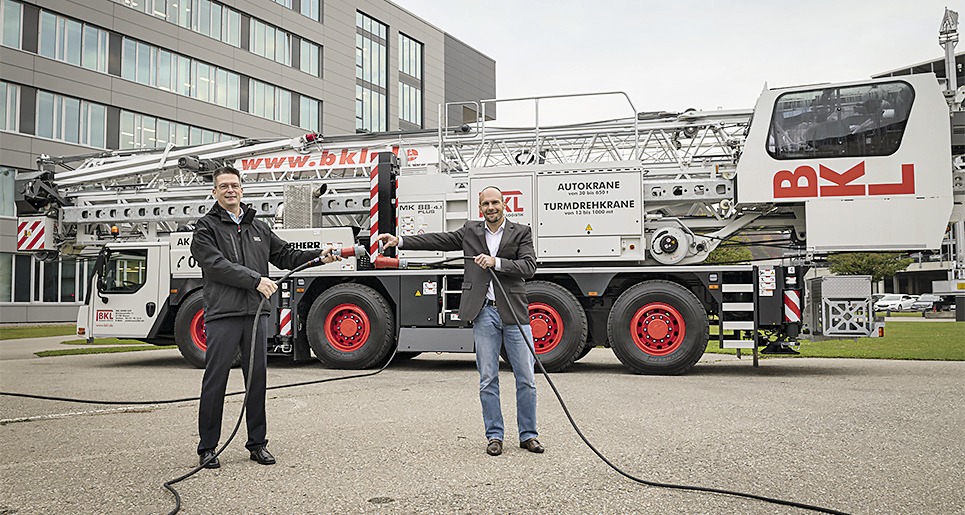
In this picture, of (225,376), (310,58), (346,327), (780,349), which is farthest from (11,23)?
(225,376)

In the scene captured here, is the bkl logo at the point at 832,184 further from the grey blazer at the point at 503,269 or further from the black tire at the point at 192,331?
the black tire at the point at 192,331

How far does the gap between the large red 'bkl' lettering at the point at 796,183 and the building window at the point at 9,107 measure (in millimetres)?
29404

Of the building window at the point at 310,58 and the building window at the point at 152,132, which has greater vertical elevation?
the building window at the point at 310,58

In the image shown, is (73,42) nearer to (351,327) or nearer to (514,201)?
(351,327)

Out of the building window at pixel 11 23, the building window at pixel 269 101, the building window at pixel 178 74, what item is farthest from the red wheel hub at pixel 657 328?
the building window at pixel 269 101

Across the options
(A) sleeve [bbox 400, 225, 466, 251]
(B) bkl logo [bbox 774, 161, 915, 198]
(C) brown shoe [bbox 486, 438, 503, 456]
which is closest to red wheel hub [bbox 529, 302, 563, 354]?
(B) bkl logo [bbox 774, 161, 915, 198]

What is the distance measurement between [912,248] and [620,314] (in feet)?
12.3

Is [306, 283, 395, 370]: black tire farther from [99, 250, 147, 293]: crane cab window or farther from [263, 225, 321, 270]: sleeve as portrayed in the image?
[263, 225, 321, 270]: sleeve

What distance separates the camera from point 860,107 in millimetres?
10305

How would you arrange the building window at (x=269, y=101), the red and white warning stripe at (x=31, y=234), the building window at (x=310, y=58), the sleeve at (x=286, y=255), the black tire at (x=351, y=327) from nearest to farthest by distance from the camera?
the sleeve at (x=286, y=255), the black tire at (x=351, y=327), the red and white warning stripe at (x=31, y=234), the building window at (x=269, y=101), the building window at (x=310, y=58)

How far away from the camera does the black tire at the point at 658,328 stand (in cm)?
1069

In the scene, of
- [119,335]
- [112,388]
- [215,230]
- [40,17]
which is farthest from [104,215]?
[40,17]

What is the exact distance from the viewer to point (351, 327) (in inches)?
476

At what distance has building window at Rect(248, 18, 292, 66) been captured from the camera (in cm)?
3969
